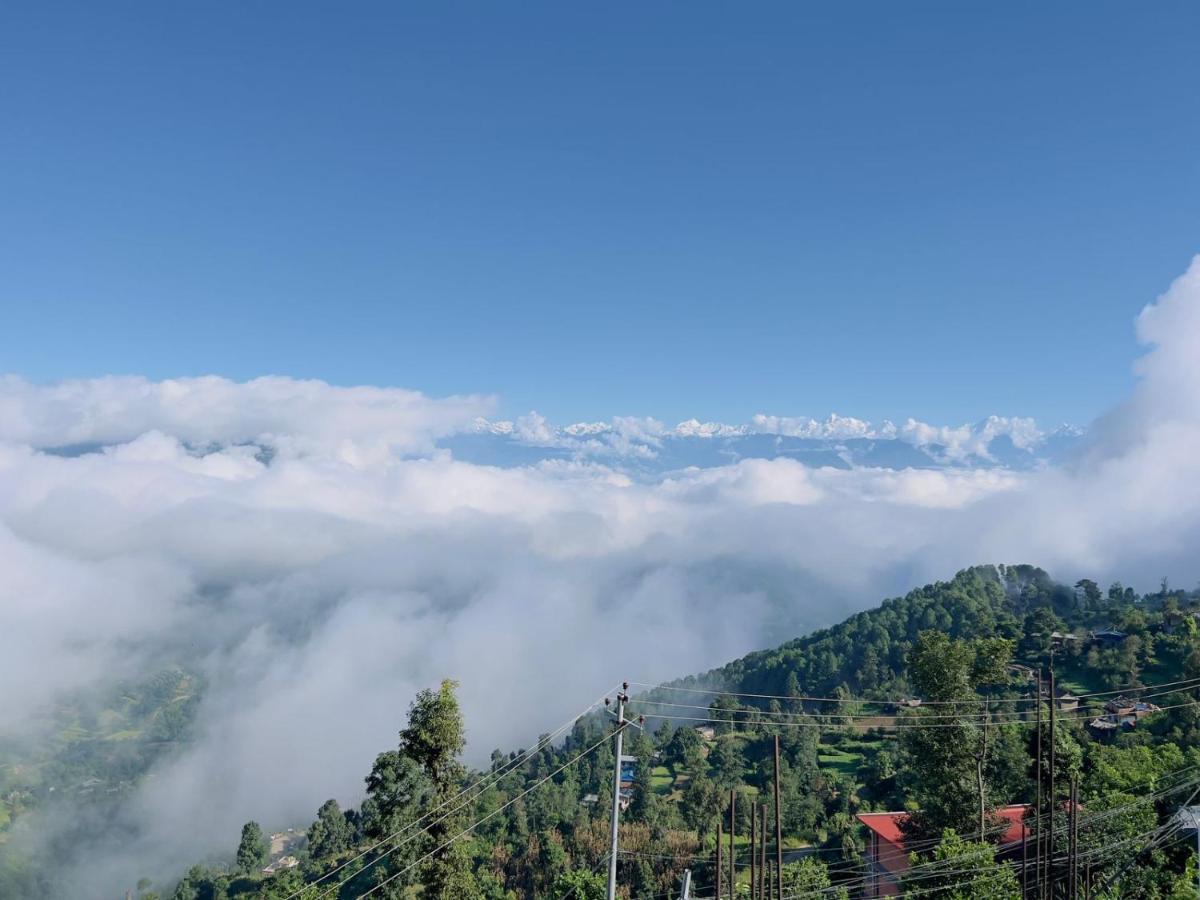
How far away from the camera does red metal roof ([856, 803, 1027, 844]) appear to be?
4053 centimetres

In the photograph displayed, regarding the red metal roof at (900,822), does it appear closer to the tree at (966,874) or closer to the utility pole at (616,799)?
the tree at (966,874)

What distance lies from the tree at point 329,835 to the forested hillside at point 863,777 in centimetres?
33

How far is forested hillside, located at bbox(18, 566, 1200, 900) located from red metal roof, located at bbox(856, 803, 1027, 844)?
70cm

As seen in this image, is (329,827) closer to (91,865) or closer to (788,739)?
(788,739)

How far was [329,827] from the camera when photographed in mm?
94438

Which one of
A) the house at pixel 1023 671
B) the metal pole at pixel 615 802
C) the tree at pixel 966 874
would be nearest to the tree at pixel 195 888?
the tree at pixel 966 874

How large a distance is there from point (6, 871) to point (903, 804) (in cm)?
17690

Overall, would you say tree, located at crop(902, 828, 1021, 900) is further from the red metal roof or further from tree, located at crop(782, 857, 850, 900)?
the red metal roof

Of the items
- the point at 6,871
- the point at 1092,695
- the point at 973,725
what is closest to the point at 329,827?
the point at 973,725

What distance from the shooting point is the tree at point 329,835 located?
92500mm

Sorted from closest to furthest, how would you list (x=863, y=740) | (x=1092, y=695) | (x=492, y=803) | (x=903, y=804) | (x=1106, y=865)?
(x=1106, y=865) < (x=903, y=804) < (x=1092, y=695) < (x=492, y=803) < (x=863, y=740)

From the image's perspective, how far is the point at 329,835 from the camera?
94.2 metres

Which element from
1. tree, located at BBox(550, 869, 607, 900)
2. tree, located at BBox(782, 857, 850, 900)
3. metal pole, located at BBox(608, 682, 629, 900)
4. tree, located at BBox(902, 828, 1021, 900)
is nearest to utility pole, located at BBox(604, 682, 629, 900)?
metal pole, located at BBox(608, 682, 629, 900)

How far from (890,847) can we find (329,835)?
78.0 metres
